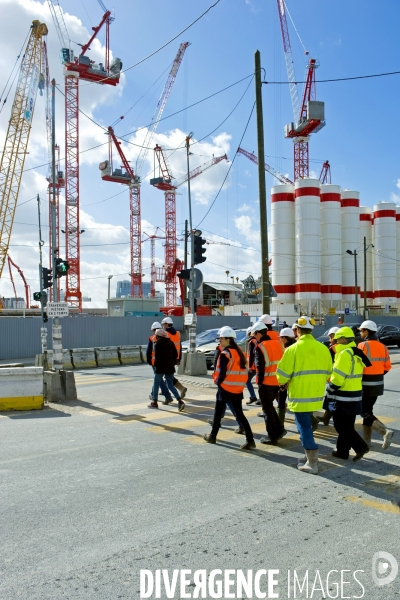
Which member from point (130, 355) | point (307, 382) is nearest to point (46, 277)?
point (130, 355)

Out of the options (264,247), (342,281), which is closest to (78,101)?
(342,281)

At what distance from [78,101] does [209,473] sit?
68.6 meters

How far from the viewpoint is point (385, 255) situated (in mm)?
55469

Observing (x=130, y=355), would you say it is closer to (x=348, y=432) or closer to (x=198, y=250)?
(x=198, y=250)

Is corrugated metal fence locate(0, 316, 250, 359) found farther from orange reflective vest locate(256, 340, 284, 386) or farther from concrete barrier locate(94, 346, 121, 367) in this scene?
orange reflective vest locate(256, 340, 284, 386)

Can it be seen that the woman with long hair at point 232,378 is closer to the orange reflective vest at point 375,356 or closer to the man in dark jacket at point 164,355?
the orange reflective vest at point 375,356

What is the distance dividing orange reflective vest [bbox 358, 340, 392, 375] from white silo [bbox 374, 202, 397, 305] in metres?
49.9

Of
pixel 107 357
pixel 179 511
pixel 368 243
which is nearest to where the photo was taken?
pixel 179 511

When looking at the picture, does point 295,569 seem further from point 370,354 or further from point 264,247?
point 264,247

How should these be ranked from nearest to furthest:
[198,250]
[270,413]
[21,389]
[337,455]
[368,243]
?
1. [337,455]
2. [270,413]
3. [21,389]
4. [198,250]
5. [368,243]

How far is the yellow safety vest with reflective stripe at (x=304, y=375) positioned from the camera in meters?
6.33

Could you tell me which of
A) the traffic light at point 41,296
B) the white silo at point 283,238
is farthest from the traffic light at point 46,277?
the white silo at point 283,238

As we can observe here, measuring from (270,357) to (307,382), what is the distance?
1.95 meters

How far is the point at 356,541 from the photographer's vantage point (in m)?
4.39
